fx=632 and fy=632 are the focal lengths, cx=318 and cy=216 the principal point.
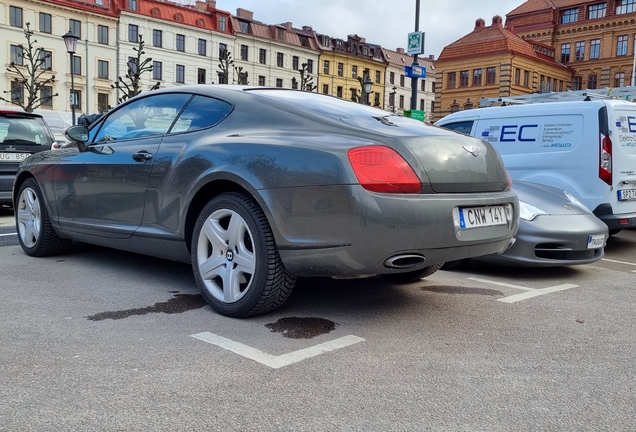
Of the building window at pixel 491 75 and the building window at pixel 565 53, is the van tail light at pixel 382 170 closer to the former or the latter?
the building window at pixel 491 75

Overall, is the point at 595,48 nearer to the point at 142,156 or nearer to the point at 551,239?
the point at 551,239

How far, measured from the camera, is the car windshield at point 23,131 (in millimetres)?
8977

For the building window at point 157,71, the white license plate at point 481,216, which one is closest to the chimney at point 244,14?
the building window at point 157,71

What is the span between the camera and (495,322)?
3691 millimetres

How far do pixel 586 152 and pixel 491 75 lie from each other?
5102 centimetres

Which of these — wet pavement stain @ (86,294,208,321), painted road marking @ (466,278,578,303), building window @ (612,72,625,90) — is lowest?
painted road marking @ (466,278,578,303)

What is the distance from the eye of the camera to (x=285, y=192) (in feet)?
10.9

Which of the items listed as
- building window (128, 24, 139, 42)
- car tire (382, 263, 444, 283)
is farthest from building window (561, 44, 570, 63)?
car tire (382, 263, 444, 283)

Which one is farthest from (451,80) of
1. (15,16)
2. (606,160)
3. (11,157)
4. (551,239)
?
(551,239)

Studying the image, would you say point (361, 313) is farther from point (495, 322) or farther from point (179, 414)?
point (179, 414)

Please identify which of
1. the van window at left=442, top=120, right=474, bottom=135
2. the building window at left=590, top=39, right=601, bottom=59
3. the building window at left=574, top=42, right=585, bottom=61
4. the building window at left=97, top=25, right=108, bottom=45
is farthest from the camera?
the building window at left=574, top=42, right=585, bottom=61

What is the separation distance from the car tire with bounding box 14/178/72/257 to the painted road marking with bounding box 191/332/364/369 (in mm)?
2672

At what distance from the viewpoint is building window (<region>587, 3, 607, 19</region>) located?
5778 cm

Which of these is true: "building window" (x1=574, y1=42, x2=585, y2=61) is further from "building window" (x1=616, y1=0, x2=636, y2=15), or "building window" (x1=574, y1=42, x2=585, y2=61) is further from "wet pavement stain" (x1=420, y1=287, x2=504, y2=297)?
"wet pavement stain" (x1=420, y1=287, x2=504, y2=297)
